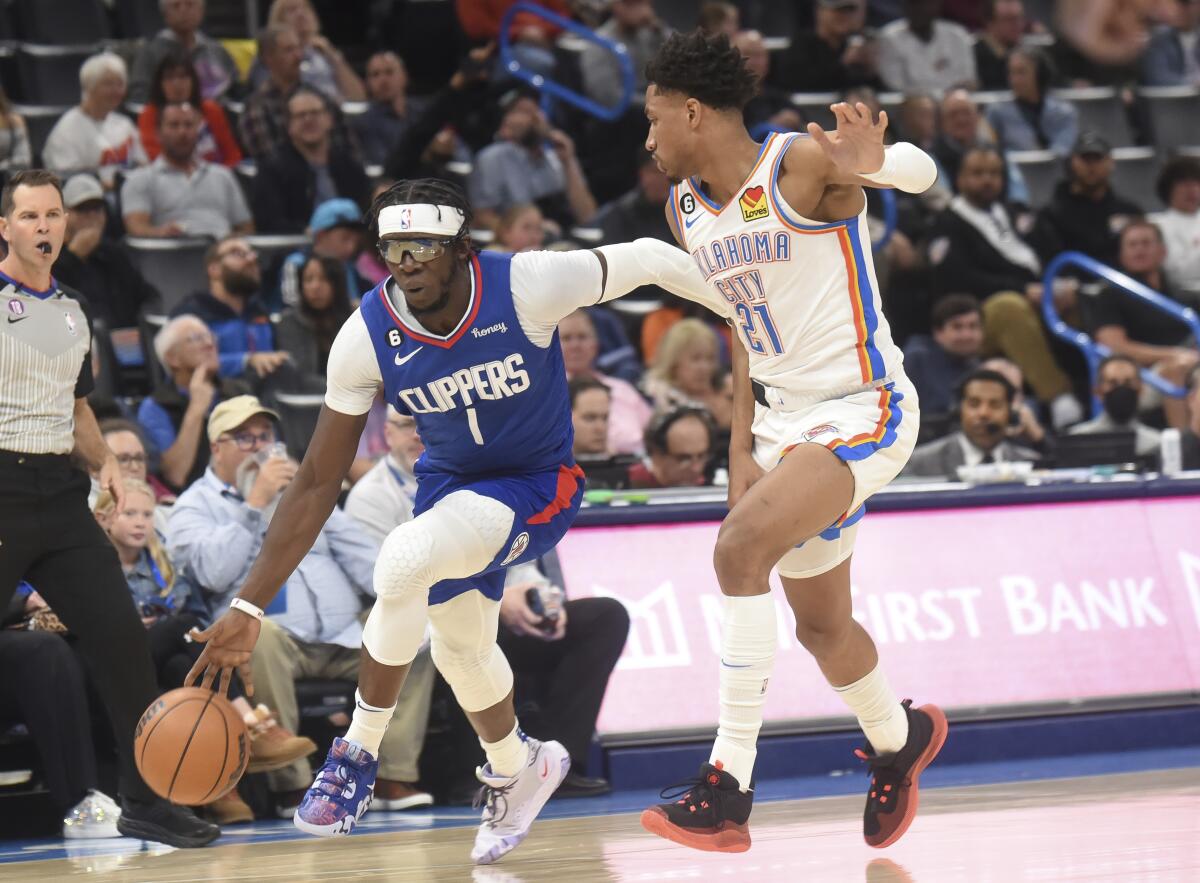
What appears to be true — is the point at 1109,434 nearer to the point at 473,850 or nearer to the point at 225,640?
the point at 473,850

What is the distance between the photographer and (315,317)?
9.98 metres

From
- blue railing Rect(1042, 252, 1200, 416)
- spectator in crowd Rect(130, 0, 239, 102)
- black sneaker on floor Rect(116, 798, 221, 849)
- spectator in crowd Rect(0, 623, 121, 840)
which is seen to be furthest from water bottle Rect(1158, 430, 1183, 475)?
spectator in crowd Rect(130, 0, 239, 102)

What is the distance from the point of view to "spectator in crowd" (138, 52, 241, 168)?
1125 cm

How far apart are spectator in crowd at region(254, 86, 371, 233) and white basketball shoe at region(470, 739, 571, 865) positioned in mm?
6040

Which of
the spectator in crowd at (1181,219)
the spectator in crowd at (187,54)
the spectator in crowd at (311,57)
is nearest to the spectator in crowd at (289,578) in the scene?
the spectator in crowd at (187,54)

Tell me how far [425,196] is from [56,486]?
1950 mm

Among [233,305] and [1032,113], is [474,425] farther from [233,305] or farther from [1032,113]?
[1032,113]

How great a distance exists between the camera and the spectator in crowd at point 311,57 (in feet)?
41.1

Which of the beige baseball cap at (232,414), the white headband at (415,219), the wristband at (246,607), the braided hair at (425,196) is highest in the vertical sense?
the braided hair at (425,196)

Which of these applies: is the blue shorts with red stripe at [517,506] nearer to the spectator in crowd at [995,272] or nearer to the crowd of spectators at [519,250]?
the crowd of spectators at [519,250]

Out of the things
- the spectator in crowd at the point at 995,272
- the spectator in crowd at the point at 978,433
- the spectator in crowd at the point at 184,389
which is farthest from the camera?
the spectator in crowd at the point at 995,272

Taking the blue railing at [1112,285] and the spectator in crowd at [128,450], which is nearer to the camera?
the spectator in crowd at [128,450]

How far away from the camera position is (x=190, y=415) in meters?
8.91

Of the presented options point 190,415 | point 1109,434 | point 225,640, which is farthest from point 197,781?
point 1109,434
